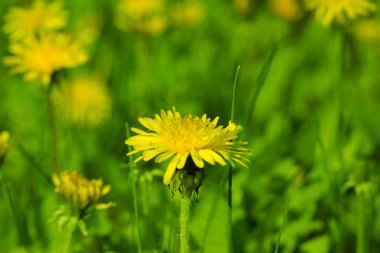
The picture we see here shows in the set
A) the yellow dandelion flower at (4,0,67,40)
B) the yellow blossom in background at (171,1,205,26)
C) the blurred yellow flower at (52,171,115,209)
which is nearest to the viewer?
the blurred yellow flower at (52,171,115,209)

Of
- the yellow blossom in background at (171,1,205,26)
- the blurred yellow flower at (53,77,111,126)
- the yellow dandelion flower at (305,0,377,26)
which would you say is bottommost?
the blurred yellow flower at (53,77,111,126)

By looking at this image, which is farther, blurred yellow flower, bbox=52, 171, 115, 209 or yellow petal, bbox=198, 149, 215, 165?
blurred yellow flower, bbox=52, 171, 115, 209

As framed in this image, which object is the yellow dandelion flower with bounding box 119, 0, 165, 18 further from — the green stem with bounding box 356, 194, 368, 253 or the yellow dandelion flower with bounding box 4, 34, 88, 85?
the green stem with bounding box 356, 194, 368, 253

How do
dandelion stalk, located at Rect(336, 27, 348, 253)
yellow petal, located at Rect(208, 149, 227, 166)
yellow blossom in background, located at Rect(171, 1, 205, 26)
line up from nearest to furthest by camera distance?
yellow petal, located at Rect(208, 149, 227, 166), dandelion stalk, located at Rect(336, 27, 348, 253), yellow blossom in background, located at Rect(171, 1, 205, 26)

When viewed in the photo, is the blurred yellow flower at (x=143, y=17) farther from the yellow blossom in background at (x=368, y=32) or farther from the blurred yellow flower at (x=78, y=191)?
the blurred yellow flower at (x=78, y=191)

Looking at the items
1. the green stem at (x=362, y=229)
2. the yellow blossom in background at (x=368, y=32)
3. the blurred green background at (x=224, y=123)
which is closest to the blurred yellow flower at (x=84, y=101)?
the blurred green background at (x=224, y=123)

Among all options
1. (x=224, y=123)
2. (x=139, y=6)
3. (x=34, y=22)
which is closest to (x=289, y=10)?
(x=139, y=6)

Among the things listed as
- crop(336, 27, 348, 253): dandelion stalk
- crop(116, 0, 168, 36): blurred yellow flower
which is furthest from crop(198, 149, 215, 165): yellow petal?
crop(116, 0, 168, 36): blurred yellow flower
